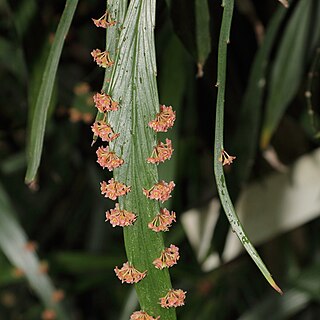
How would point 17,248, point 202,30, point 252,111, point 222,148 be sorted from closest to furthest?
1. point 222,148
2. point 202,30
3. point 252,111
4. point 17,248

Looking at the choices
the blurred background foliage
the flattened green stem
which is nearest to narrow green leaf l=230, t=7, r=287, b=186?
the blurred background foliage

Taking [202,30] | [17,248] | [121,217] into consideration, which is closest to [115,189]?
[121,217]

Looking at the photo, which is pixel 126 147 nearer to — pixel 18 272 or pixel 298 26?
pixel 298 26

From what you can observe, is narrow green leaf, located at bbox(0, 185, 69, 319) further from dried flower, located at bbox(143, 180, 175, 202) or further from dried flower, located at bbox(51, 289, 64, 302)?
dried flower, located at bbox(143, 180, 175, 202)

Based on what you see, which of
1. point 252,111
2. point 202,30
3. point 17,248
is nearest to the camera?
point 202,30

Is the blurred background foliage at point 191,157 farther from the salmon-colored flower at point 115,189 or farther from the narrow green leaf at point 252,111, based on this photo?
the salmon-colored flower at point 115,189

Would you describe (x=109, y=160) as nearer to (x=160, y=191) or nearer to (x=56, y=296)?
(x=160, y=191)
